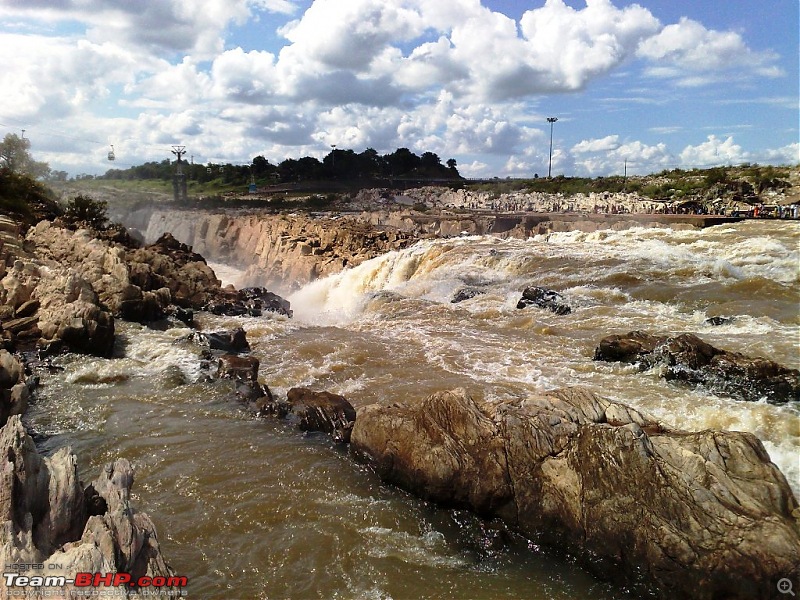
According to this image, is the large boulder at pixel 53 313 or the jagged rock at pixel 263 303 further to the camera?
the jagged rock at pixel 263 303

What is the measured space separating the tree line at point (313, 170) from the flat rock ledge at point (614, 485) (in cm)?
9834

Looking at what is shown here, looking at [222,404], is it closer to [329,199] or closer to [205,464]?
[205,464]

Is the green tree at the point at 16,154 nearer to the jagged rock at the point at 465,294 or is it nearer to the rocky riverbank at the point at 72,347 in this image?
the rocky riverbank at the point at 72,347

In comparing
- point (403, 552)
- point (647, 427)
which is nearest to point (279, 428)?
point (403, 552)

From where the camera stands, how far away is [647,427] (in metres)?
7.07

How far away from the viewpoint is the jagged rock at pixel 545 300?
57.2 ft

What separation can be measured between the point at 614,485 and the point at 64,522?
5.50 meters

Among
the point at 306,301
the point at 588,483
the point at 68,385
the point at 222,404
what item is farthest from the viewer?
the point at 306,301

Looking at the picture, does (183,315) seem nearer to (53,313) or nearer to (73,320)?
(53,313)

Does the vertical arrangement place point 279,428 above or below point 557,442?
below

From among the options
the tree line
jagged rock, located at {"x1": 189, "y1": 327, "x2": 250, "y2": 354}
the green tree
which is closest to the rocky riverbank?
jagged rock, located at {"x1": 189, "y1": 327, "x2": 250, "y2": 354}

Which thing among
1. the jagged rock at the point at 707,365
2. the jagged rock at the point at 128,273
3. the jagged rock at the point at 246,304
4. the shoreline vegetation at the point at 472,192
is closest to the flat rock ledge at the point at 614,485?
the jagged rock at the point at 707,365

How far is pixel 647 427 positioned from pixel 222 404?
7.97 metres

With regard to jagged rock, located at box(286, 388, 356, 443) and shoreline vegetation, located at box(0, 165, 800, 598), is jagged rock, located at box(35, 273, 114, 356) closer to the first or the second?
shoreline vegetation, located at box(0, 165, 800, 598)
